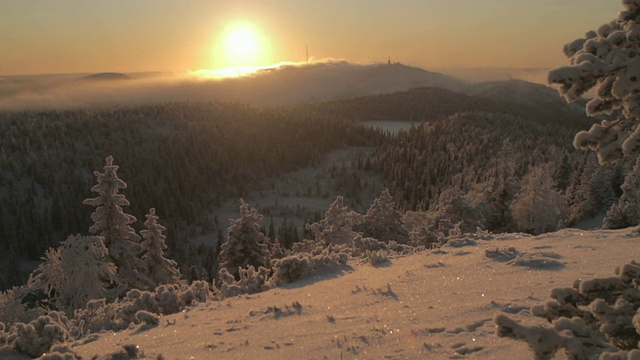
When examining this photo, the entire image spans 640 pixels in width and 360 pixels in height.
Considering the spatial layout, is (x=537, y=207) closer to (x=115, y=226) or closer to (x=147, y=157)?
(x=115, y=226)

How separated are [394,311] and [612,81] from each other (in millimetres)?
5076

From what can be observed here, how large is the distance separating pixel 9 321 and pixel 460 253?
1513 centimetres

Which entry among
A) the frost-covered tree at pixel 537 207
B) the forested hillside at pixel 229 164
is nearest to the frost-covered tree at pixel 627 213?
the frost-covered tree at pixel 537 207

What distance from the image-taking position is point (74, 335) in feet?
26.5

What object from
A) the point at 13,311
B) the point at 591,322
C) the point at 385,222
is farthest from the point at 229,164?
the point at 591,322

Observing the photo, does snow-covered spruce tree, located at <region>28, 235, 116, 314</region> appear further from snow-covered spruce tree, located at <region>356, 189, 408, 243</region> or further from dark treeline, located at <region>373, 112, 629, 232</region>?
dark treeline, located at <region>373, 112, 629, 232</region>

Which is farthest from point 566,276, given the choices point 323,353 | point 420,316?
point 323,353

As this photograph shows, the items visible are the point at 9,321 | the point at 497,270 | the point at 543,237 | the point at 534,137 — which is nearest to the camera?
the point at 497,270

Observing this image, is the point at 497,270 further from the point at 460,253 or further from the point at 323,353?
the point at 323,353

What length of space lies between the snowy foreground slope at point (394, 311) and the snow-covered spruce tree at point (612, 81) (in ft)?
8.99

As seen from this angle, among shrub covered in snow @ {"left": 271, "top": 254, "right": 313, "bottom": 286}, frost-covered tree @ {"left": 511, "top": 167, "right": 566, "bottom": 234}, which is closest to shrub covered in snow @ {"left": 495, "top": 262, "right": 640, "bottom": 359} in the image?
shrub covered in snow @ {"left": 271, "top": 254, "right": 313, "bottom": 286}

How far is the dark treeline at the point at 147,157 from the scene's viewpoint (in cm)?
9006

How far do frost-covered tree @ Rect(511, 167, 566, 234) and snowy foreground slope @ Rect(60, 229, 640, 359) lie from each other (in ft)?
100

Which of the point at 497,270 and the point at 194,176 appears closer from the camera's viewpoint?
the point at 497,270
